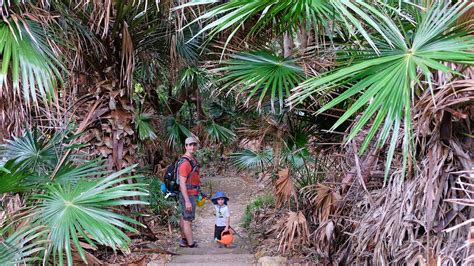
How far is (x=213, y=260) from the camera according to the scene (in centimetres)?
472

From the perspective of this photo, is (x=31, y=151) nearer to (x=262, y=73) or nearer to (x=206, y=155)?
(x=262, y=73)

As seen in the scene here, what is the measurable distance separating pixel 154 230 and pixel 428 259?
407cm

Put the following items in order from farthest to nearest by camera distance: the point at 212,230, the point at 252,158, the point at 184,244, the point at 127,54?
the point at 252,158 < the point at 212,230 < the point at 184,244 < the point at 127,54

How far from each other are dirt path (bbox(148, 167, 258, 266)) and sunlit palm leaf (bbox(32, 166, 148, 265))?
2.05m

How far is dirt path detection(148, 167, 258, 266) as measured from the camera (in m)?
4.75

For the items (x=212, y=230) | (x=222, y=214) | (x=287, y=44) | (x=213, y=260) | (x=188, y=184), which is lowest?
(x=213, y=260)

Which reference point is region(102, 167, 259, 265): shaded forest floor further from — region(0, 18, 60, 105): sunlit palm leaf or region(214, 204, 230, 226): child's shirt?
region(0, 18, 60, 105): sunlit palm leaf

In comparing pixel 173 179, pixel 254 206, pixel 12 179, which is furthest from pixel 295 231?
pixel 12 179

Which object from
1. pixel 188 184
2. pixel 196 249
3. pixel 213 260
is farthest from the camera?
pixel 196 249

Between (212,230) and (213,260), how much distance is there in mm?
1760

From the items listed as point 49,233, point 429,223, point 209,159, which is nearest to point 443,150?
point 429,223

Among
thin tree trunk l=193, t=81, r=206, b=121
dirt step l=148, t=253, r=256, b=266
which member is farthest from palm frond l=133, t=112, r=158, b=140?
thin tree trunk l=193, t=81, r=206, b=121

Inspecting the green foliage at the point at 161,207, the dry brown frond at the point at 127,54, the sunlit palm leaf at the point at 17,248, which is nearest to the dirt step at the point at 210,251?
the green foliage at the point at 161,207

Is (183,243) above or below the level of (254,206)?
below
